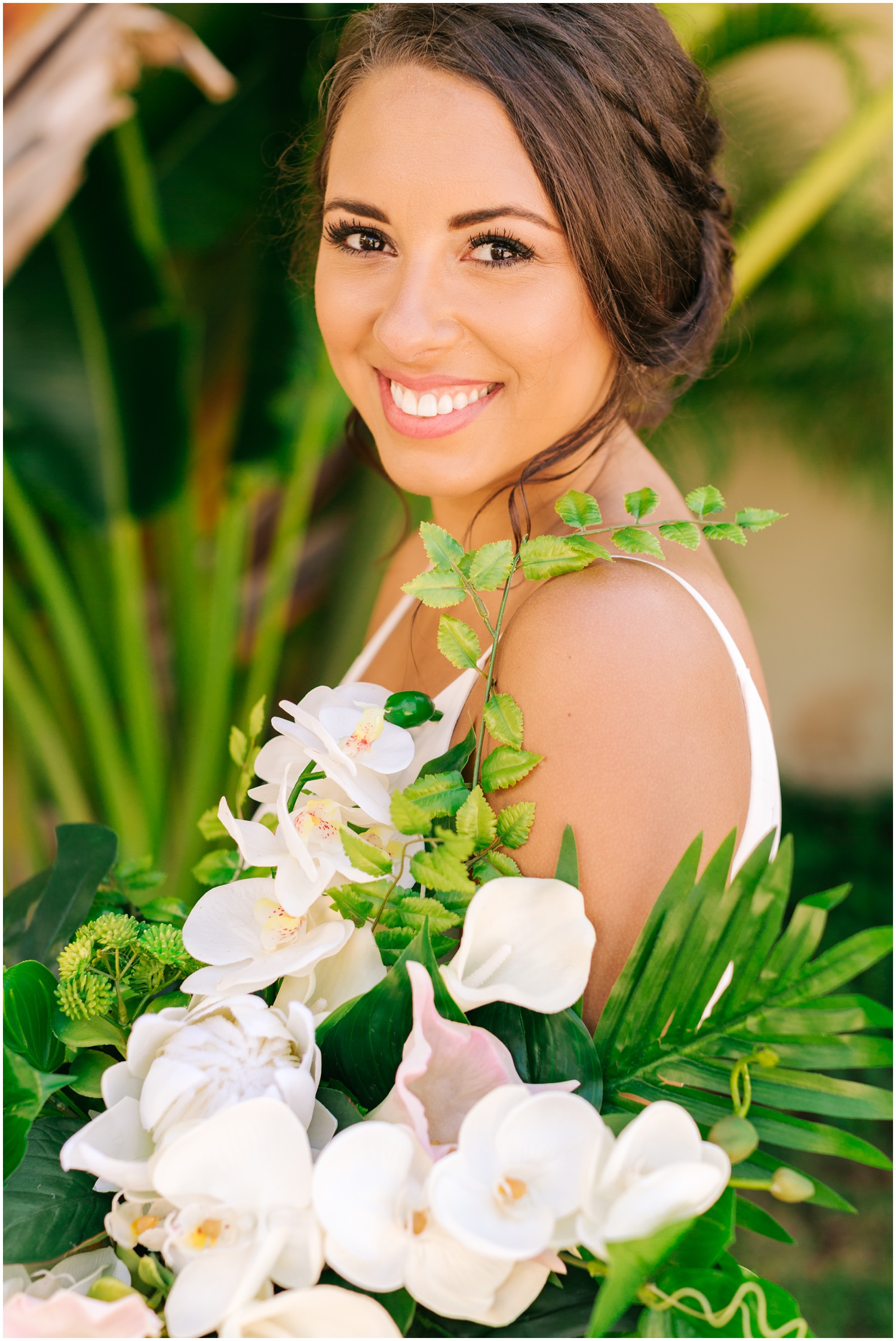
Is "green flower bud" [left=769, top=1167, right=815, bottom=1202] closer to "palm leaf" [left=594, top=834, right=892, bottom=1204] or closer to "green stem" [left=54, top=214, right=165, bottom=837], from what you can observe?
"palm leaf" [left=594, top=834, right=892, bottom=1204]

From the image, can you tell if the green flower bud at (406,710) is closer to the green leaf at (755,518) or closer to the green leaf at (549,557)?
the green leaf at (549,557)

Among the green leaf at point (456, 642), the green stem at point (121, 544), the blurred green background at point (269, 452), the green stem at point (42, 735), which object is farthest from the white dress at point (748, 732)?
the green stem at point (42, 735)

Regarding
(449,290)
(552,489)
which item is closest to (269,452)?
(552,489)

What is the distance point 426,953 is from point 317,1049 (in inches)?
3.1

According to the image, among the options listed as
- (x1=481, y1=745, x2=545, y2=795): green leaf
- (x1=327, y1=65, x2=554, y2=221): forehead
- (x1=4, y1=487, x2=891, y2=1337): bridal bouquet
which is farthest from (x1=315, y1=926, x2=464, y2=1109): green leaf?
(x1=327, y1=65, x2=554, y2=221): forehead

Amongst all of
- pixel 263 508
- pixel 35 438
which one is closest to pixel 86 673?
pixel 35 438

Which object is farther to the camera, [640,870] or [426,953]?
[640,870]

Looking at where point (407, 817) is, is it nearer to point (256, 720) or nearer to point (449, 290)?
point (256, 720)

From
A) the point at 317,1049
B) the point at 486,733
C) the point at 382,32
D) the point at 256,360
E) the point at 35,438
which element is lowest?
the point at 317,1049

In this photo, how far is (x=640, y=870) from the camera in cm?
65

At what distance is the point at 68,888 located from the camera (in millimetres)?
757

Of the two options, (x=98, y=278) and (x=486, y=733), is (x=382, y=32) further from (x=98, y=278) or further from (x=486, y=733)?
(x=98, y=278)

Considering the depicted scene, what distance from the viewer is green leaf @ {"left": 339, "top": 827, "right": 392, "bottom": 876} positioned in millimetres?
591

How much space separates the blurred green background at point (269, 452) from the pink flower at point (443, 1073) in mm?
1200
